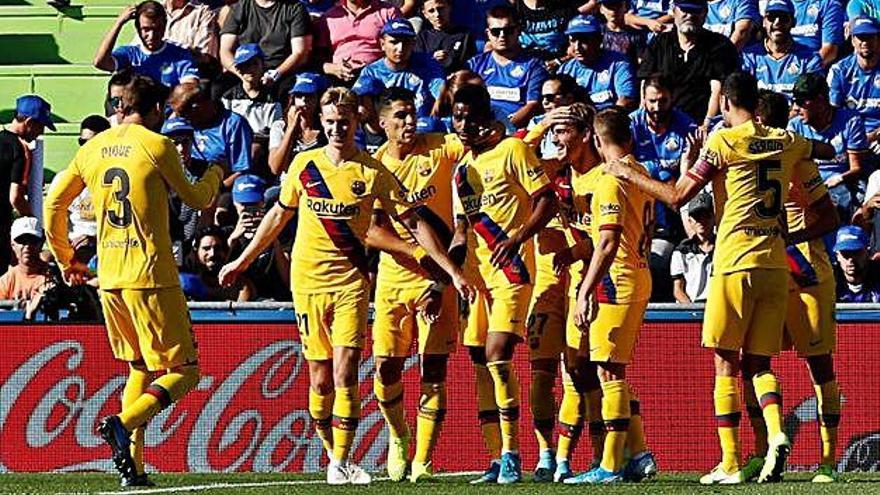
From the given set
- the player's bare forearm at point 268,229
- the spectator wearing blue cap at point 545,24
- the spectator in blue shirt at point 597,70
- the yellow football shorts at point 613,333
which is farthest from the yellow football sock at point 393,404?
the spectator wearing blue cap at point 545,24

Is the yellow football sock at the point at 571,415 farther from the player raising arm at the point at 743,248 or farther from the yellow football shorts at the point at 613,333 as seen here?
the player raising arm at the point at 743,248

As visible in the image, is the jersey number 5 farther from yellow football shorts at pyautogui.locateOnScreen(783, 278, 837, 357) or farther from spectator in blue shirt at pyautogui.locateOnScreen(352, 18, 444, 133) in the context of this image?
Result: spectator in blue shirt at pyautogui.locateOnScreen(352, 18, 444, 133)

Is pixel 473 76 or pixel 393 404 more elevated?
pixel 473 76

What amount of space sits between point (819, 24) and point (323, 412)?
7906 millimetres

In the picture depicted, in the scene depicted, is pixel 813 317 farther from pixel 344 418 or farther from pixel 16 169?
pixel 16 169

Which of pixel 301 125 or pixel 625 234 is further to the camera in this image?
pixel 301 125

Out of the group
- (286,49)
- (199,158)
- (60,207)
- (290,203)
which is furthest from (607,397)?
(286,49)

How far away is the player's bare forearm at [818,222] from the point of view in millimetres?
11914

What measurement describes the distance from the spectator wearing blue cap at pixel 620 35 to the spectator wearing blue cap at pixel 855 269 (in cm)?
332

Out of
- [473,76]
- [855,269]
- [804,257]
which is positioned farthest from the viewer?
[855,269]

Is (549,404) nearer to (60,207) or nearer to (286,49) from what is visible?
(60,207)

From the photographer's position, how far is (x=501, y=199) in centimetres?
1225

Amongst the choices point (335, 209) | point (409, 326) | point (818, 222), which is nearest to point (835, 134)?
point (818, 222)

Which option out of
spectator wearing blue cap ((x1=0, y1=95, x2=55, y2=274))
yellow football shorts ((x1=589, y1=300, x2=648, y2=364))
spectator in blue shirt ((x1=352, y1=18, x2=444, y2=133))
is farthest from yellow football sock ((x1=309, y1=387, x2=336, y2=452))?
spectator wearing blue cap ((x1=0, y1=95, x2=55, y2=274))
